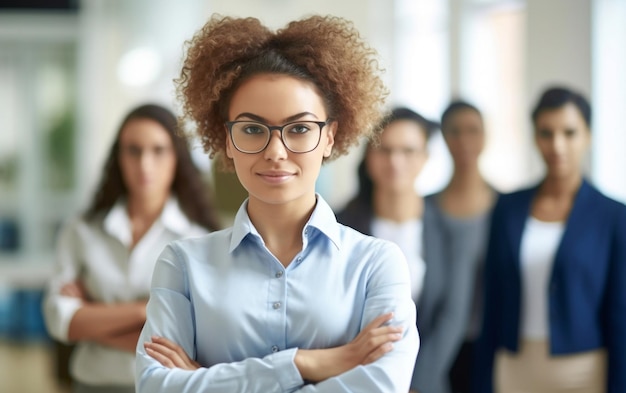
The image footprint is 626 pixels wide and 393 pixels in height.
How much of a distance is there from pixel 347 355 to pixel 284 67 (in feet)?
1.87

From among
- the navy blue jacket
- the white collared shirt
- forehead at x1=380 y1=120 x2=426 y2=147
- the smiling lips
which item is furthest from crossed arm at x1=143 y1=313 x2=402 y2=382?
forehead at x1=380 y1=120 x2=426 y2=147

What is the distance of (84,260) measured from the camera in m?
3.14

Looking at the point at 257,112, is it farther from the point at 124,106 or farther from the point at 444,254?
the point at 124,106

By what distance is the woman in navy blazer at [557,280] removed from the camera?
11.0ft

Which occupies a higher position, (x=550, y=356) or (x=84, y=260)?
(x=84, y=260)

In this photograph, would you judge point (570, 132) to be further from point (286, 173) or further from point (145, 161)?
point (286, 173)

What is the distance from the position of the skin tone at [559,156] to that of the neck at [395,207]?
0.54m

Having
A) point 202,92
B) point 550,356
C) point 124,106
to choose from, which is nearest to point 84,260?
point 202,92

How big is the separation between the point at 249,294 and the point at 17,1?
30.7 ft

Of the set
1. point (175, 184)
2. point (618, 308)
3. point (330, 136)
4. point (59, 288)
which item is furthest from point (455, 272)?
point (330, 136)

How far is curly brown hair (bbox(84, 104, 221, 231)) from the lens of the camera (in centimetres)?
325

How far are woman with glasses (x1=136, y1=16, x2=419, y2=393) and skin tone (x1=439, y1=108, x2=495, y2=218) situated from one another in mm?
2523

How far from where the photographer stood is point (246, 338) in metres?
1.68

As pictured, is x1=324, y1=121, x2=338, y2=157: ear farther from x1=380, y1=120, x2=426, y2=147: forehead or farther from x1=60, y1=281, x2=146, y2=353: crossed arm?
x1=380, y1=120, x2=426, y2=147: forehead
